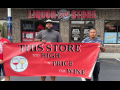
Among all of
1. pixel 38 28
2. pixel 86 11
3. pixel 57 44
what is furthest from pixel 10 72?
pixel 86 11

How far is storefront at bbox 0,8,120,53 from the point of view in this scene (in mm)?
10992

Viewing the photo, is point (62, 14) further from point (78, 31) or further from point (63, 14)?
point (78, 31)

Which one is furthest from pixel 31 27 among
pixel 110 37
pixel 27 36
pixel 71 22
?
pixel 110 37

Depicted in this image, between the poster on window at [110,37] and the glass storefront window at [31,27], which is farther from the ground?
the glass storefront window at [31,27]

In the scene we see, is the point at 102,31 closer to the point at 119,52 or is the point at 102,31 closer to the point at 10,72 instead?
the point at 119,52

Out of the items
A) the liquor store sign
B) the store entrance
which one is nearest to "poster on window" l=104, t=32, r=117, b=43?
the store entrance

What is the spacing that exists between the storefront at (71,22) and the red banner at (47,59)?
777cm

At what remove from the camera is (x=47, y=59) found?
361 cm

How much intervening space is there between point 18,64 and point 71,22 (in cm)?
838

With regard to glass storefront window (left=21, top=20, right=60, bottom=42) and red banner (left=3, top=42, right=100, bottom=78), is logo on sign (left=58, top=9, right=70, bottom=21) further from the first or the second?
red banner (left=3, top=42, right=100, bottom=78)

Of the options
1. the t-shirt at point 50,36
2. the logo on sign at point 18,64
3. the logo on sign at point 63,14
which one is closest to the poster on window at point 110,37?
the logo on sign at point 63,14

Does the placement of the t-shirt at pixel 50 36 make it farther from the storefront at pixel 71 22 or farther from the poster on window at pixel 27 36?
the poster on window at pixel 27 36

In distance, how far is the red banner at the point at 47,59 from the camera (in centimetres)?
359

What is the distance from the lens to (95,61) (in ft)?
11.4
